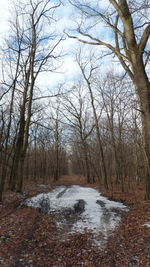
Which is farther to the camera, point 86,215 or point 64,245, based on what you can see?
point 86,215

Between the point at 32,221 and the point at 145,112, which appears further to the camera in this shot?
the point at 32,221

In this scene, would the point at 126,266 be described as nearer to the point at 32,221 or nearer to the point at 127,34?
the point at 32,221

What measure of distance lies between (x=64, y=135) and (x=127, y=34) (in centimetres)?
2008

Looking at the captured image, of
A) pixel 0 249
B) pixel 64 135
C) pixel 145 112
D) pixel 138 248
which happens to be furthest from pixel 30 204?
pixel 64 135

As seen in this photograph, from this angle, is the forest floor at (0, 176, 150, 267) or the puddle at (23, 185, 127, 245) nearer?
the forest floor at (0, 176, 150, 267)

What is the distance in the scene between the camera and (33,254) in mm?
4172

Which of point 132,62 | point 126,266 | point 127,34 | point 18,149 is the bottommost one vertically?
point 126,266

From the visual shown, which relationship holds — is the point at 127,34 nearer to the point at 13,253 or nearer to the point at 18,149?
the point at 13,253

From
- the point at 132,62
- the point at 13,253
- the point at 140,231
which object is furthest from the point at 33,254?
the point at 132,62

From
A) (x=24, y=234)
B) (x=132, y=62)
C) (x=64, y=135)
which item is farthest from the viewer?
(x=64, y=135)

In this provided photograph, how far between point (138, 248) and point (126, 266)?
2.72 ft

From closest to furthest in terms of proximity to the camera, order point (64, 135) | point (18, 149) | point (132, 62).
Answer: point (132, 62), point (18, 149), point (64, 135)

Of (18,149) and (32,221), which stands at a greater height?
(18,149)

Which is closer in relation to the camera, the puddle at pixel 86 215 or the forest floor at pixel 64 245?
the forest floor at pixel 64 245
